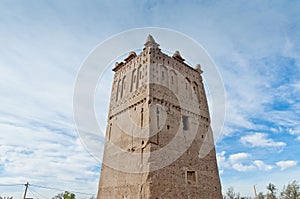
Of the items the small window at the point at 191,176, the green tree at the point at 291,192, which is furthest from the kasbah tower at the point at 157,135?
the green tree at the point at 291,192

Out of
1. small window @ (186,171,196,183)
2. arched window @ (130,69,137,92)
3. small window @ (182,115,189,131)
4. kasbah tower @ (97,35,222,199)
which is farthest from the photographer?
arched window @ (130,69,137,92)

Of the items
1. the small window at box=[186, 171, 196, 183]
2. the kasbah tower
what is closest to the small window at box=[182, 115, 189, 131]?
the kasbah tower

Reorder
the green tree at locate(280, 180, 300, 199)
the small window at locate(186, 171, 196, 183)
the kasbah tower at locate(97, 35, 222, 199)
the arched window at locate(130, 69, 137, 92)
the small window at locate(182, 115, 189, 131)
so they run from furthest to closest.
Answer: the green tree at locate(280, 180, 300, 199) → the arched window at locate(130, 69, 137, 92) → the small window at locate(182, 115, 189, 131) → the small window at locate(186, 171, 196, 183) → the kasbah tower at locate(97, 35, 222, 199)

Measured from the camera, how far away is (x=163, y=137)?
1122 centimetres

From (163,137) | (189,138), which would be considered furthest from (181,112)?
(163,137)

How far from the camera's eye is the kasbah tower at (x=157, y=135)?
10.1 m

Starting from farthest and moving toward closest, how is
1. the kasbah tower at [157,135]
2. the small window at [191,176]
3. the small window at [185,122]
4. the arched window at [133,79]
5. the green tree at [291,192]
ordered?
the green tree at [291,192]
the arched window at [133,79]
the small window at [185,122]
the small window at [191,176]
the kasbah tower at [157,135]

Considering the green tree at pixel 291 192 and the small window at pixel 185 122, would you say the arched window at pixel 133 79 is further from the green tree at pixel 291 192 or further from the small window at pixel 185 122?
the green tree at pixel 291 192

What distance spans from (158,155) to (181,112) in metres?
4.04

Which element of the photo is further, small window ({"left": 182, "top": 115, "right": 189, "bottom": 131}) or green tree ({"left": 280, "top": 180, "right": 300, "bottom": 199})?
green tree ({"left": 280, "top": 180, "right": 300, "bottom": 199})

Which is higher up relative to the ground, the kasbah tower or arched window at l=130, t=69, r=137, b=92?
arched window at l=130, t=69, r=137, b=92

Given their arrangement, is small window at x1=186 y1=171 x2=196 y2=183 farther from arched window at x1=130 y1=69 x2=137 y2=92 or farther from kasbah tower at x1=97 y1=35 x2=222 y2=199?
arched window at x1=130 y1=69 x2=137 y2=92

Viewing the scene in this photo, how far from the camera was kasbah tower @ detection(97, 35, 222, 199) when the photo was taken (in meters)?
10.1

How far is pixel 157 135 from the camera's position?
11.0 m
